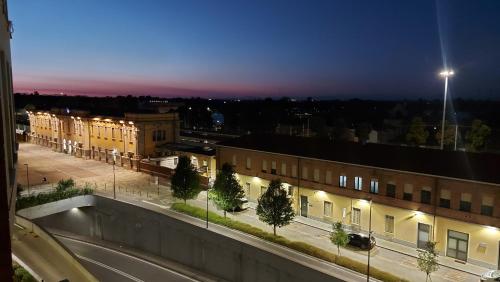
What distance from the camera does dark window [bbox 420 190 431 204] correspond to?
31.2m

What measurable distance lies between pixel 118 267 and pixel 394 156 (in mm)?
27916

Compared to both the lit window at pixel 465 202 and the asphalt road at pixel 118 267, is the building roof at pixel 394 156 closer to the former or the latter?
the lit window at pixel 465 202

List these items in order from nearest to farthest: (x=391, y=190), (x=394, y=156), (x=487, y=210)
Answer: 1. (x=487, y=210)
2. (x=391, y=190)
3. (x=394, y=156)

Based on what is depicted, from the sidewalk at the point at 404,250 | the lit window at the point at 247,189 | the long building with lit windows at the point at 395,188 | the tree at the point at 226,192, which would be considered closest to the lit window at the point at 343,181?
the long building with lit windows at the point at 395,188

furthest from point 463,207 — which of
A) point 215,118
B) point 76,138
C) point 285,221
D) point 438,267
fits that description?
point 215,118

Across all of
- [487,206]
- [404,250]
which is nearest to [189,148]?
[404,250]

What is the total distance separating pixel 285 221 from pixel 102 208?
21809 millimetres

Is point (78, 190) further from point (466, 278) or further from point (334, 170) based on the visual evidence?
point (466, 278)

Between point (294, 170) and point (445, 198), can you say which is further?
point (294, 170)

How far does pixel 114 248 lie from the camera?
4066cm

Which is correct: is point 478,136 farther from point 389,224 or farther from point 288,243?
point 288,243

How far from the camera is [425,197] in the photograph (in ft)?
103

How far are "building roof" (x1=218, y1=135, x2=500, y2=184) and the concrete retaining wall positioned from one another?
40.5 feet

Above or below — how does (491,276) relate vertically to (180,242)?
above
